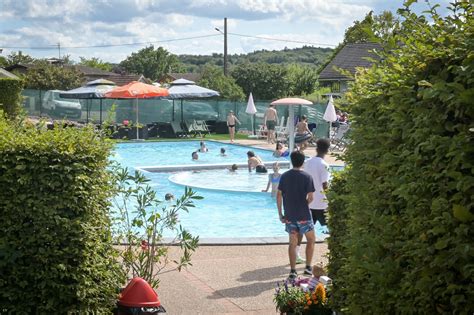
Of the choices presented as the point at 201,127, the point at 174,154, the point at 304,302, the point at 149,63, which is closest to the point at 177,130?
the point at 201,127

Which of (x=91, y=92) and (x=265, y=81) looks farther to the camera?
(x=265, y=81)

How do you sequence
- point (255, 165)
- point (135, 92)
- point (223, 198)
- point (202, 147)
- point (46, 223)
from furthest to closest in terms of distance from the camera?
1. point (135, 92)
2. point (202, 147)
3. point (255, 165)
4. point (223, 198)
5. point (46, 223)

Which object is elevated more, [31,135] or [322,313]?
[31,135]

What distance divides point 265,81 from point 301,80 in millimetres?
3499

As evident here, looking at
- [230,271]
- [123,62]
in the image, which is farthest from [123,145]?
[123,62]

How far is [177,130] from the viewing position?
3647cm

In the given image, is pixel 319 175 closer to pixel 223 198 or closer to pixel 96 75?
pixel 223 198

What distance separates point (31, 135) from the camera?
6.61m

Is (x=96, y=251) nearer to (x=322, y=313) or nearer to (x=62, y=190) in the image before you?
(x=62, y=190)

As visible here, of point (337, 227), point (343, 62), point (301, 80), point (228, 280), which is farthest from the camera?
point (301, 80)

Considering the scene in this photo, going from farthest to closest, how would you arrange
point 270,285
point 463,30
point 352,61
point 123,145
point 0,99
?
point 352,61 → point 123,145 → point 0,99 → point 270,285 → point 463,30

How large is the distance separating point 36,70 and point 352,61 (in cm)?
2513

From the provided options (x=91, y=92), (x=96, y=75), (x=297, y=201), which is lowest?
(x=297, y=201)

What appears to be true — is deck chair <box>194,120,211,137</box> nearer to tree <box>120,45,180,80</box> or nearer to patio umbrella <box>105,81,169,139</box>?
patio umbrella <box>105,81,169,139</box>
